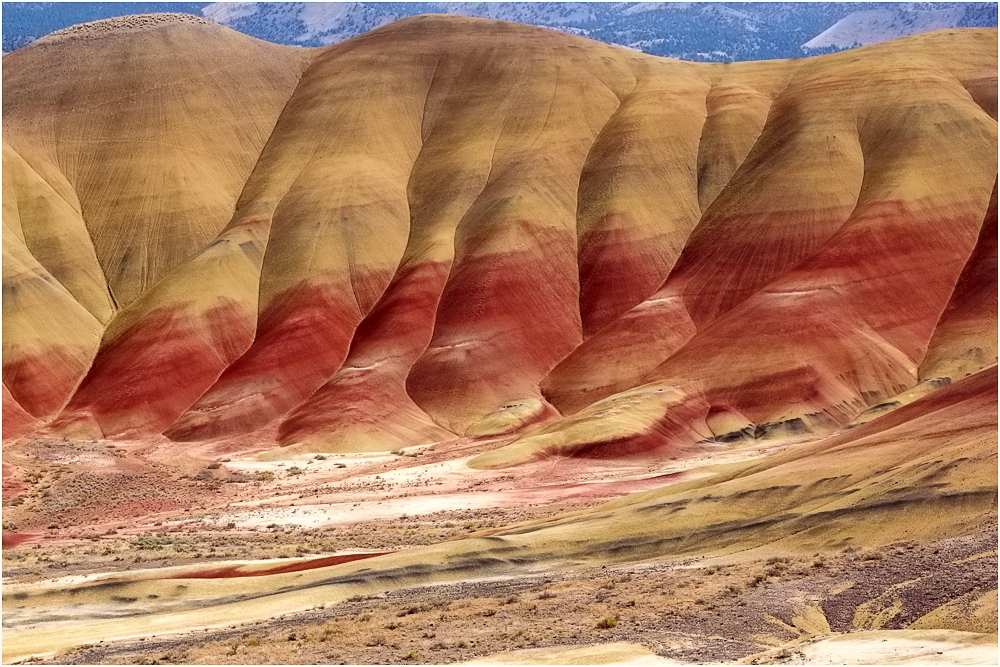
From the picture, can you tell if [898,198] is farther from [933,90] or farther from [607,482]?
[607,482]

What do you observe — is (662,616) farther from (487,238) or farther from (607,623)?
(487,238)

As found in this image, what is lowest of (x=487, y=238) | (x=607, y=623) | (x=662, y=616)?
(x=487, y=238)

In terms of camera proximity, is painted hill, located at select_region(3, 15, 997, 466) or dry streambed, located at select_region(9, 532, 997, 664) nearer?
dry streambed, located at select_region(9, 532, 997, 664)

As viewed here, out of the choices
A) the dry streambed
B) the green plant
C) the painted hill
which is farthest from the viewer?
the painted hill

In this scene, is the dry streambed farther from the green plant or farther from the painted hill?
the painted hill

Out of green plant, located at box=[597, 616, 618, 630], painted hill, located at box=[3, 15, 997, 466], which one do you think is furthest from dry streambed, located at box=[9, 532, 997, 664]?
painted hill, located at box=[3, 15, 997, 466]

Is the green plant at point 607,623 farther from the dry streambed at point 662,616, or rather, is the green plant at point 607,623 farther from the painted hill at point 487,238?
the painted hill at point 487,238

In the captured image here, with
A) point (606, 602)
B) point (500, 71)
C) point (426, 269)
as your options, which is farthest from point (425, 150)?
point (606, 602)

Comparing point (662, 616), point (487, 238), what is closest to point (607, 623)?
point (662, 616)
